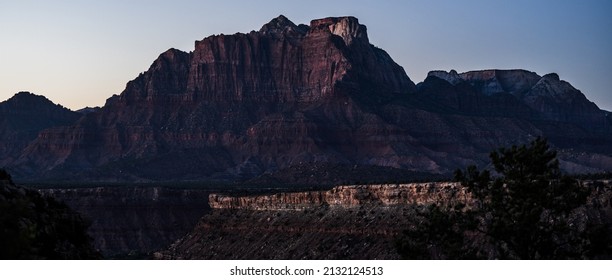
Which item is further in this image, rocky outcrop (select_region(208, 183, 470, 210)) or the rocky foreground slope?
rocky outcrop (select_region(208, 183, 470, 210))

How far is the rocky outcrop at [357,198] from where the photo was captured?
381 ft

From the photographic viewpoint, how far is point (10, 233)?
42.9 metres

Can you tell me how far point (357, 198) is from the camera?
129625mm

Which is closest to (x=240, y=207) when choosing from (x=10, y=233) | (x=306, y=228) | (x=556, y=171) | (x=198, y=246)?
(x=198, y=246)

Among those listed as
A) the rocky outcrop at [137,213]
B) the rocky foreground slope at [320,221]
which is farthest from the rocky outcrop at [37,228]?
the rocky outcrop at [137,213]

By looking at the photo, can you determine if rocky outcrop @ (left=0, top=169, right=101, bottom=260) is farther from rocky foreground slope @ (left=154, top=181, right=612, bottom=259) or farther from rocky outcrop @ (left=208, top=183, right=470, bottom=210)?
rocky outcrop @ (left=208, top=183, right=470, bottom=210)

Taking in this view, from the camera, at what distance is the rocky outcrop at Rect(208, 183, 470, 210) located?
116m

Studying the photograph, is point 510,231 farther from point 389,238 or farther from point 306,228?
point 306,228

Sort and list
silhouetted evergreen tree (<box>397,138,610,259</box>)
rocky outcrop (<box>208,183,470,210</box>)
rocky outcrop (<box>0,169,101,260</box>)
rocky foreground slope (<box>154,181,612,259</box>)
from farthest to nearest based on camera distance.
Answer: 1. rocky outcrop (<box>208,183,470,210</box>)
2. rocky foreground slope (<box>154,181,612,259</box>)
3. silhouetted evergreen tree (<box>397,138,610,259</box>)
4. rocky outcrop (<box>0,169,101,260</box>)

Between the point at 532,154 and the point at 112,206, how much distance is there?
138 m

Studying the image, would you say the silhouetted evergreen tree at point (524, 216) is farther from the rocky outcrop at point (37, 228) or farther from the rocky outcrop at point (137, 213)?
the rocky outcrop at point (137, 213)

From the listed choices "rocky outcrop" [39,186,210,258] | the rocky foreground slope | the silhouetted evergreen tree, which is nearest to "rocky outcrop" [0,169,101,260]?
the silhouetted evergreen tree

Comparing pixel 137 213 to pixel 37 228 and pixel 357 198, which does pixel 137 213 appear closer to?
pixel 357 198

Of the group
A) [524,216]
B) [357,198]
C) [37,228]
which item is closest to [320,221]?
[357,198]
